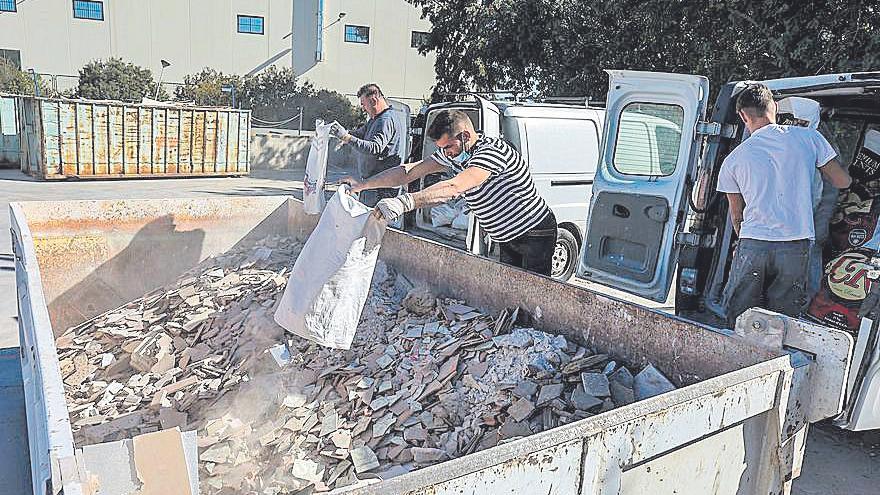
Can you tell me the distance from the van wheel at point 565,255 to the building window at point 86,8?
109ft

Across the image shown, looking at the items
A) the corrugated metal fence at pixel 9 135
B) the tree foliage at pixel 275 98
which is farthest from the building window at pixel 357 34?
the corrugated metal fence at pixel 9 135

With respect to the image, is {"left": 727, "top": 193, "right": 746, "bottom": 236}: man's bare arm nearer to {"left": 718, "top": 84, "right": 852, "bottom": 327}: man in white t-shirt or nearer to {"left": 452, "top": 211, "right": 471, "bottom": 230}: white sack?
{"left": 718, "top": 84, "right": 852, "bottom": 327}: man in white t-shirt

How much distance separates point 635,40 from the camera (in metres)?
14.6

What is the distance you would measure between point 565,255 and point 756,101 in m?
3.68

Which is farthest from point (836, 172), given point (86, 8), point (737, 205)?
point (86, 8)

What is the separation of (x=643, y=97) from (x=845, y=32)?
679 centimetres

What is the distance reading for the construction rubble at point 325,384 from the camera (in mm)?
2879

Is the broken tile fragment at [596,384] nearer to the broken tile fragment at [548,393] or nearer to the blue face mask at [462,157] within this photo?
the broken tile fragment at [548,393]

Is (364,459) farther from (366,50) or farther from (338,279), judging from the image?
(366,50)

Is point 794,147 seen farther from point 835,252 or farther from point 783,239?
point 835,252

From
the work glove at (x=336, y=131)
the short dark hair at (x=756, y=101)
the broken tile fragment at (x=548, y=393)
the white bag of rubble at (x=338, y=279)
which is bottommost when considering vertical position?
the broken tile fragment at (x=548, y=393)

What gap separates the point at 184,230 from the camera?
5492 mm

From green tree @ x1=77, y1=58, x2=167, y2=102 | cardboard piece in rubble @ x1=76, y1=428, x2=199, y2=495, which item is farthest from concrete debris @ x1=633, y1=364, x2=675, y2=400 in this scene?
green tree @ x1=77, y1=58, x2=167, y2=102

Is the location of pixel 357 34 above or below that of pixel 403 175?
above
